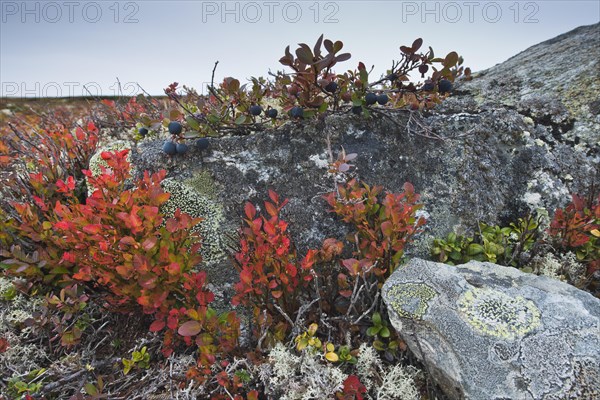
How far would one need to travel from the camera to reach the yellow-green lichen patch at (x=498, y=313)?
1.94 metres

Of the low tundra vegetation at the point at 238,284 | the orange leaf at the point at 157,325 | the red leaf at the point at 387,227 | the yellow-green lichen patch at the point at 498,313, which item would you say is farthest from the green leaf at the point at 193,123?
the yellow-green lichen patch at the point at 498,313

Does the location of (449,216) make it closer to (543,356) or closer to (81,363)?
(543,356)

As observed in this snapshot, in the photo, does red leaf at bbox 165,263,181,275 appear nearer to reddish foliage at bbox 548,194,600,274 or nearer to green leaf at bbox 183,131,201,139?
green leaf at bbox 183,131,201,139

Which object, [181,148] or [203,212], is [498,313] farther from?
[181,148]

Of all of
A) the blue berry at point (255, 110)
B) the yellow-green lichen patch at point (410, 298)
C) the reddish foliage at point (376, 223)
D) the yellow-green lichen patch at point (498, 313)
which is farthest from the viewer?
the blue berry at point (255, 110)

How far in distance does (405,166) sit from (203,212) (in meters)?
1.39

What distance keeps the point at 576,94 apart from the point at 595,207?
4.48 ft

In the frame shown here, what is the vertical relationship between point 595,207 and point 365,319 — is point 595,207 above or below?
above

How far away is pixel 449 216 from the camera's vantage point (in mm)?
2803

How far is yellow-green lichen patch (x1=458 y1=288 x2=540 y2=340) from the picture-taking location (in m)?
1.94

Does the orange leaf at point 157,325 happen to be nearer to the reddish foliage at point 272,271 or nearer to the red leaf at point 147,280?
the red leaf at point 147,280

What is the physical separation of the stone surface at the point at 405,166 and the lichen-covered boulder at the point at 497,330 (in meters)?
0.56

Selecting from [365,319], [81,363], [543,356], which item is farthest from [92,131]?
[543,356]

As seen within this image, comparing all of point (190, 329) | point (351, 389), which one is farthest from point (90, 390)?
point (351, 389)
